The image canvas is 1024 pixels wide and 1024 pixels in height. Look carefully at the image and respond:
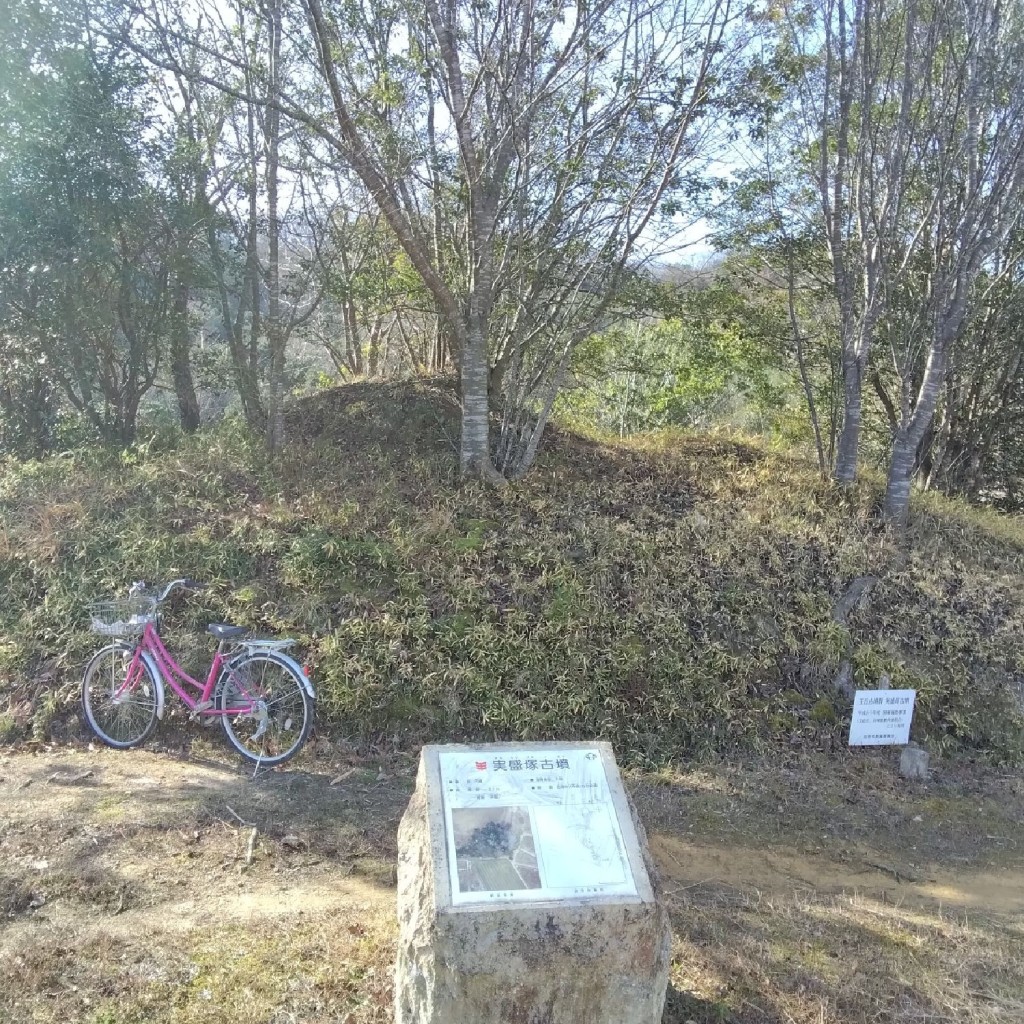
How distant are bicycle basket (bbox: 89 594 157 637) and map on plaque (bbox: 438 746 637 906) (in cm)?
Result: 329

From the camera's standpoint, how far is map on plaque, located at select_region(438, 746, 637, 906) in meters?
2.39

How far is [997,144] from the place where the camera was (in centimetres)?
702

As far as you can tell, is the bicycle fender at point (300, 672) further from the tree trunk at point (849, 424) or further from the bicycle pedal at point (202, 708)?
the tree trunk at point (849, 424)

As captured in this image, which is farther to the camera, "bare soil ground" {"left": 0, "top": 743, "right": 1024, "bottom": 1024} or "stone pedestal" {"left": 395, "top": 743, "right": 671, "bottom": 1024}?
"bare soil ground" {"left": 0, "top": 743, "right": 1024, "bottom": 1024}

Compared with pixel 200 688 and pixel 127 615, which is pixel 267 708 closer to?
pixel 200 688

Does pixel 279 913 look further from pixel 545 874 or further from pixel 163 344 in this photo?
pixel 163 344

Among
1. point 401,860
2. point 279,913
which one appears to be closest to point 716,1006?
point 401,860

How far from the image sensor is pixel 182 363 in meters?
9.86

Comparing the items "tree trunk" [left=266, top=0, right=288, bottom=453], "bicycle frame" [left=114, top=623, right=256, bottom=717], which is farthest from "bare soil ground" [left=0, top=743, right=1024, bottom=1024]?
"tree trunk" [left=266, top=0, right=288, bottom=453]

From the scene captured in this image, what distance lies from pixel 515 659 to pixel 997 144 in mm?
6311

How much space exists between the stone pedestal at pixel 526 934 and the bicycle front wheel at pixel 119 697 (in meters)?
3.41

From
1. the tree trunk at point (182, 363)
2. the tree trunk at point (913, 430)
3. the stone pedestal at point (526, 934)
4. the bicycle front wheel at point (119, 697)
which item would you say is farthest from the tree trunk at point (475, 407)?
the stone pedestal at point (526, 934)

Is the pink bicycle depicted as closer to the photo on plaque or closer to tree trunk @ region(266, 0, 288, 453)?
the photo on plaque

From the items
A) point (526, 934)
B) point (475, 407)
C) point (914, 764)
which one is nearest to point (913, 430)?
point (914, 764)
